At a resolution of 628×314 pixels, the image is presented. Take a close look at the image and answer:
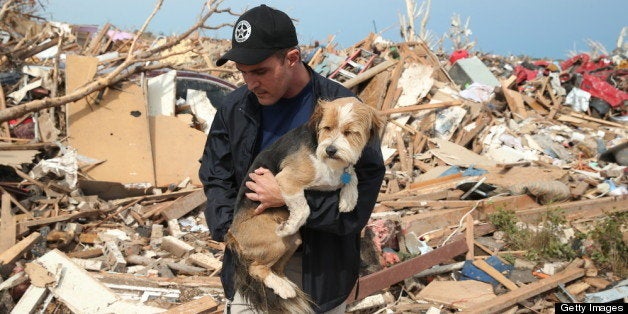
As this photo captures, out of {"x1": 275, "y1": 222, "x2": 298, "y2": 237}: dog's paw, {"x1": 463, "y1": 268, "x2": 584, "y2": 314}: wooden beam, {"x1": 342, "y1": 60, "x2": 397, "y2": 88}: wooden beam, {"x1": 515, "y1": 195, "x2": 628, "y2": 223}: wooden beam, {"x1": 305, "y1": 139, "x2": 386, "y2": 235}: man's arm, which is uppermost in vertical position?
{"x1": 305, "y1": 139, "x2": 386, "y2": 235}: man's arm

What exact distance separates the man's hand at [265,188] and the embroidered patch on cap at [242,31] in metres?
0.64

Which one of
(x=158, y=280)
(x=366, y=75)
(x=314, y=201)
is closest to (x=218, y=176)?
(x=314, y=201)

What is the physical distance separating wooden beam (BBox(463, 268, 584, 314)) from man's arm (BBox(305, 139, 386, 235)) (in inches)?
135

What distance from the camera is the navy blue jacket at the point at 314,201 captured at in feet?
7.68

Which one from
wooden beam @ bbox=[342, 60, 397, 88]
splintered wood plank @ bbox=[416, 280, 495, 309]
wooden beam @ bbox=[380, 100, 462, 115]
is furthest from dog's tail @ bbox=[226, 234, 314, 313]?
wooden beam @ bbox=[342, 60, 397, 88]

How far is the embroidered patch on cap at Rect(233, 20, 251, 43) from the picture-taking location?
232 cm

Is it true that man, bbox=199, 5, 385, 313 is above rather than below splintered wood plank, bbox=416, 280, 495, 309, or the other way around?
above

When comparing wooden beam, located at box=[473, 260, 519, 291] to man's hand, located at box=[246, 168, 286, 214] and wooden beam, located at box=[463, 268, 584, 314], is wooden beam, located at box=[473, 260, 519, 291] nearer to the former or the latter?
wooden beam, located at box=[463, 268, 584, 314]

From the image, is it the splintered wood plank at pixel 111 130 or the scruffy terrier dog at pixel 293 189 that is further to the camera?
the splintered wood plank at pixel 111 130

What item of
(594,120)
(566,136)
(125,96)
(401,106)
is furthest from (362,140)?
(594,120)

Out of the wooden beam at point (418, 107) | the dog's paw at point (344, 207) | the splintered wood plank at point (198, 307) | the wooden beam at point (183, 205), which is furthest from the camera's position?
the wooden beam at point (418, 107)

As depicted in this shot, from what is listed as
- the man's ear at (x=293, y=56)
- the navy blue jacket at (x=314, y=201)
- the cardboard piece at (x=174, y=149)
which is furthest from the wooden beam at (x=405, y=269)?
the cardboard piece at (x=174, y=149)

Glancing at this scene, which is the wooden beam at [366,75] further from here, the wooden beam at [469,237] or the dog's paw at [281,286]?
the dog's paw at [281,286]

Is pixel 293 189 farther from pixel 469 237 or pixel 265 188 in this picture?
pixel 469 237
